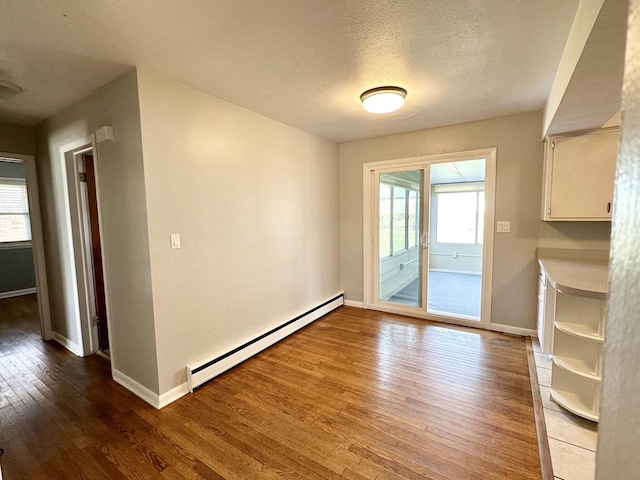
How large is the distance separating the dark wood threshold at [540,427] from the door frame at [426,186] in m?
0.93

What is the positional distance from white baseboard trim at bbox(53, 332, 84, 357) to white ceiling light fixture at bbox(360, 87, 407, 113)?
384cm

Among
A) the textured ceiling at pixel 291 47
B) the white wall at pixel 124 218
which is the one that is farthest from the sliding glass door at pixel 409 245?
the white wall at pixel 124 218

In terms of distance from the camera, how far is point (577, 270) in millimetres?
2363

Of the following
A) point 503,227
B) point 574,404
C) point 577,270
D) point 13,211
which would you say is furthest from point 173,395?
point 13,211

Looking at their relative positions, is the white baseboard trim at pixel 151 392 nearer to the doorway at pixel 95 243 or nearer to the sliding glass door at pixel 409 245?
the doorway at pixel 95 243

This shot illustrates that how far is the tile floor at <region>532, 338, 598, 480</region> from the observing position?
1592 millimetres

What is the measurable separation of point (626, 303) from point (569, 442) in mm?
2189

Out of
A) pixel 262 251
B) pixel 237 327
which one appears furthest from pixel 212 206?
pixel 237 327

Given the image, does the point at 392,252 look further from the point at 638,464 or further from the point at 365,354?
the point at 638,464

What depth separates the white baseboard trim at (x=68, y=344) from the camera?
3.04m

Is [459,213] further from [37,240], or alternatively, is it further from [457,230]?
[37,240]

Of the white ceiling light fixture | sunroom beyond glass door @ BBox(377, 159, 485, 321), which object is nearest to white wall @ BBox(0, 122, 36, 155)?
the white ceiling light fixture

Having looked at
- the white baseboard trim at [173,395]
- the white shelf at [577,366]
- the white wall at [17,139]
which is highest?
the white wall at [17,139]

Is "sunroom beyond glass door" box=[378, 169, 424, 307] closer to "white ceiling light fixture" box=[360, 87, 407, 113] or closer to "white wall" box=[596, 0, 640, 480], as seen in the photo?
"white ceiling light fixture" box=[360, 87, 407, 113]
